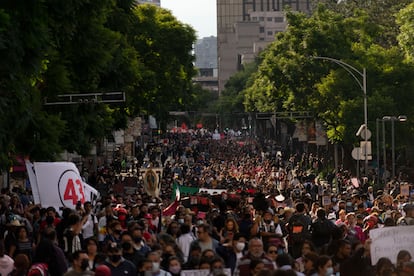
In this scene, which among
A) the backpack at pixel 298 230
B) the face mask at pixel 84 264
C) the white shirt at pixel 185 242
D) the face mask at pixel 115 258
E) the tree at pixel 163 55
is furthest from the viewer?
the tree at pixel 163 55

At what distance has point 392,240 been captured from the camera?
62.7ft

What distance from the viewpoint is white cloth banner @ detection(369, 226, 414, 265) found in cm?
1889

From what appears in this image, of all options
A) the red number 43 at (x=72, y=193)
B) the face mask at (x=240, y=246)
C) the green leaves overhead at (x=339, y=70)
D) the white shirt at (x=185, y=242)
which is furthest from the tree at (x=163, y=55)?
the face mask at (x=240, y=246)

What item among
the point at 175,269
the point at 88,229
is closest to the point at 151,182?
the point at 88,229

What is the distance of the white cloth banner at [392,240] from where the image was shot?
18.9 m

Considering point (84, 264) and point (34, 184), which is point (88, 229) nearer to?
point (34, 184)

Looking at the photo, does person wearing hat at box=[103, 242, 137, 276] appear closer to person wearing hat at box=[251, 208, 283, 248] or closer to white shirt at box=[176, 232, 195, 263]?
white shirt at box=[176, 232, 195, 263]

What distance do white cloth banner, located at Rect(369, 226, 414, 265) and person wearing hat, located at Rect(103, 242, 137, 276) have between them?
11.0 feet

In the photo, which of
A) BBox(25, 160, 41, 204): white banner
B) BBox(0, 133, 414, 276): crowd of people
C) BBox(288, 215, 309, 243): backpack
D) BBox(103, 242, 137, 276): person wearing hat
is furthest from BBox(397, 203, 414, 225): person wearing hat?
BBox(103, 242, 137, 276): person wearing hat

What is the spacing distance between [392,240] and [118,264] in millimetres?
3868

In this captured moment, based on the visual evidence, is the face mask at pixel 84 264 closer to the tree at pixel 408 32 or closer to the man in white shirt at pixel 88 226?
the man in white shirt at pixel 88 226

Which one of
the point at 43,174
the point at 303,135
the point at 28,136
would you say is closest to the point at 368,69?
the point at 303,135

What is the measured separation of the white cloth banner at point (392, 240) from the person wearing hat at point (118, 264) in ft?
11.0

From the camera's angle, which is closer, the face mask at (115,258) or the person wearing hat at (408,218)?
the face mask at (115,258)
